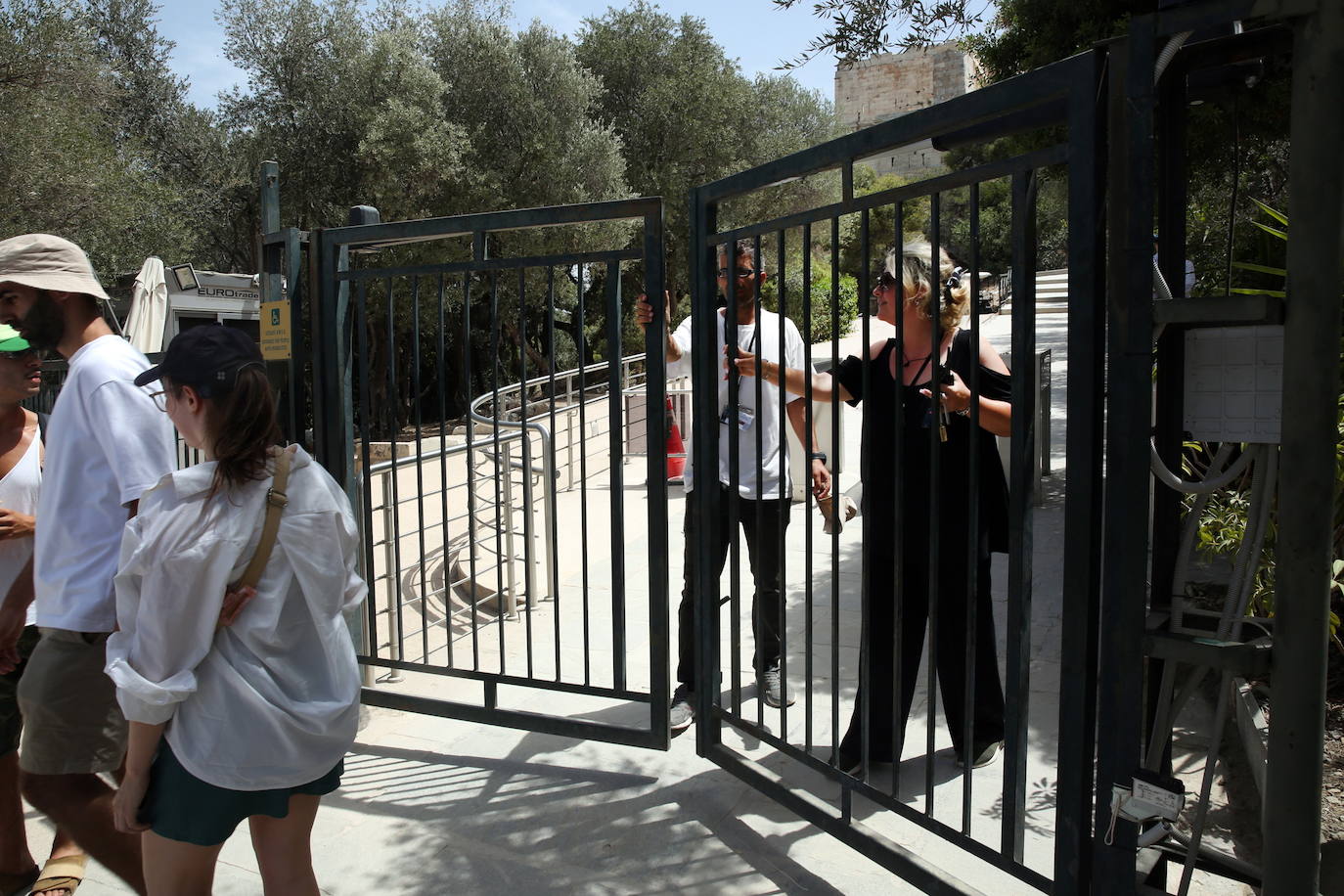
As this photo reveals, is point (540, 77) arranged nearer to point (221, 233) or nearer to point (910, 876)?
point (221, 233)

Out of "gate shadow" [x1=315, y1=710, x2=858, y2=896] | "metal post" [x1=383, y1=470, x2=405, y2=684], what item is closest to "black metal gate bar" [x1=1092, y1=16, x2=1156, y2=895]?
"gate shadow" [x1=315, y1=710, x2=858, y2=896]

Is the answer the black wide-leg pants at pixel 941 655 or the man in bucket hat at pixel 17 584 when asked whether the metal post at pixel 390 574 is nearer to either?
the man in bucket hat at pixel 17 584

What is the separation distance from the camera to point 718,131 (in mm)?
23922

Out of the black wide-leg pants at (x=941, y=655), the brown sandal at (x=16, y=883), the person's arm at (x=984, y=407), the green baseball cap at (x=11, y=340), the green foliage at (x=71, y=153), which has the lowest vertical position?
the brown sandal at (x=16, y=883)

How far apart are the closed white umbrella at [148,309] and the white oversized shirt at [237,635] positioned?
7.22m

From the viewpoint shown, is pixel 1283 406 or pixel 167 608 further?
pixel 167 608

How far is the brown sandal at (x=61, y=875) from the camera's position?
2959 millimetres

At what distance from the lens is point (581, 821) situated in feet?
11.1

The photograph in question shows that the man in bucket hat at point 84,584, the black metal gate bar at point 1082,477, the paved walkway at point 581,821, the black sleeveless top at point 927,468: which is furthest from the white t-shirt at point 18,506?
the black metal gate bar at point 1082,477

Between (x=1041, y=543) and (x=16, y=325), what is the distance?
558 centimetres

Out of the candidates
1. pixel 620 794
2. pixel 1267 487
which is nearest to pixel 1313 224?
pixel 1267 487

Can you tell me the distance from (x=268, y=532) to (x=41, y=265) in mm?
1315

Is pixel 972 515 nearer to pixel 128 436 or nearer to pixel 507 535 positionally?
pixel 128 436

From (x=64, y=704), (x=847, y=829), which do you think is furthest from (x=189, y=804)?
(x=847, y=829)
